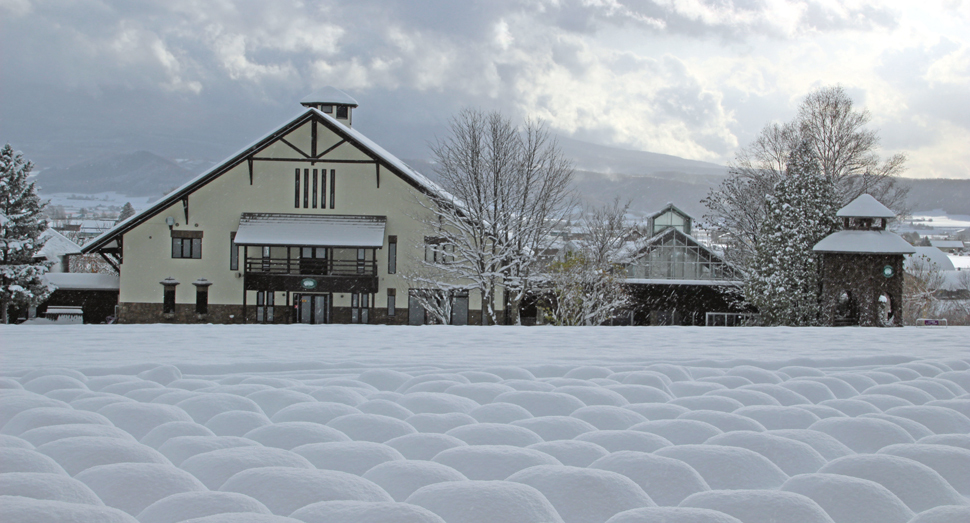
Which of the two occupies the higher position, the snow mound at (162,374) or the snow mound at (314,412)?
the snow mound at (162,374)

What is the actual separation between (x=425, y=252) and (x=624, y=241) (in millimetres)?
14347

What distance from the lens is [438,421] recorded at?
3.11 metres

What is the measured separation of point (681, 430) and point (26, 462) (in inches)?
99.9

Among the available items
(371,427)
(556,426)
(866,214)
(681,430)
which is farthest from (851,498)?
(866,214)

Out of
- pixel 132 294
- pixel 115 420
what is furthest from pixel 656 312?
pixel 115 420

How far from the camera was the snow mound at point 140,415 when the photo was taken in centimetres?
299

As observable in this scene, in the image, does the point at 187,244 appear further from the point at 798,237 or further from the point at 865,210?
the point at 865,210

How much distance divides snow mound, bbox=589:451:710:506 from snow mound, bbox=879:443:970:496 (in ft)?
3.27

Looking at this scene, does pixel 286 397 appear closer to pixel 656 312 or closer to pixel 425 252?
pixel 425 252

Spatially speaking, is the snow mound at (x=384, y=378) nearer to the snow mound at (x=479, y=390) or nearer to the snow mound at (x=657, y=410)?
the snow mound at (x=479, y=390)

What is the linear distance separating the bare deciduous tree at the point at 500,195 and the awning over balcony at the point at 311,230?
462 centimetres

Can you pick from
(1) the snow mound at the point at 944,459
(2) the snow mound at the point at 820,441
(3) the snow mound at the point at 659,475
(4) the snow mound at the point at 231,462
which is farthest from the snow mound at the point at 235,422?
(1) the snow mound at the point at 944,459

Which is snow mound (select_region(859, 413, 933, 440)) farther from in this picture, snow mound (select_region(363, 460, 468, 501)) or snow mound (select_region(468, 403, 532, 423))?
snow mound (select_region(363, 460, 468, 501))

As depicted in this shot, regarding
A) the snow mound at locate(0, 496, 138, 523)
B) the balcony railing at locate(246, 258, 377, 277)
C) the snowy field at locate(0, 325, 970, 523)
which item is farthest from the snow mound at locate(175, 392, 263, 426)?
the balcony railing at locate(246, 258, 377, 277)
